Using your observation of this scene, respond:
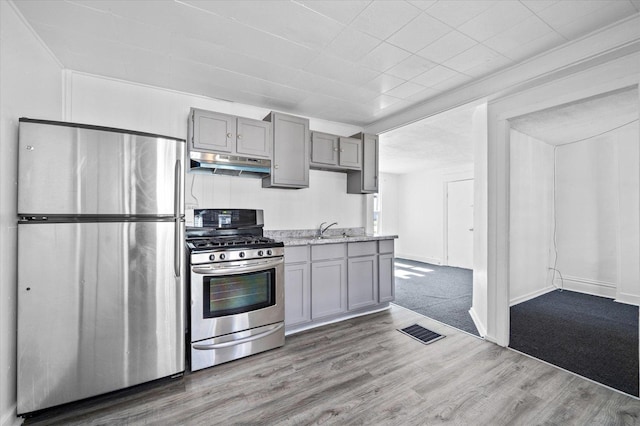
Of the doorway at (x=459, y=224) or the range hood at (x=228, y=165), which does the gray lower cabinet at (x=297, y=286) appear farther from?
the doorway at (x=459, y=224)

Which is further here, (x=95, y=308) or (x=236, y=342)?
(x=236, y=342)

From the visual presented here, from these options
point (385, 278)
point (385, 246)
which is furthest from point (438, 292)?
point (385, 246)

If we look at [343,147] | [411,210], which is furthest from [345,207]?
[411,210]

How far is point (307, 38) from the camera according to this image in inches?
84.7

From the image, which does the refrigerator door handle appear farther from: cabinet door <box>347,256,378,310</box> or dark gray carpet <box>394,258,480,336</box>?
dark gray carpet <box>394,258,480,336</box>

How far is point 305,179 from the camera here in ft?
11.2

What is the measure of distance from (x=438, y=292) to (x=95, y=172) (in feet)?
15.8

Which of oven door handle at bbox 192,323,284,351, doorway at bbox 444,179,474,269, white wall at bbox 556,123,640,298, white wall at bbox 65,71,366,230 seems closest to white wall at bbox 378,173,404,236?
doorway at bbox 444,179,474,269

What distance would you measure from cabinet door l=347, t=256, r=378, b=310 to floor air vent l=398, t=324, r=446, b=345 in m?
0.59

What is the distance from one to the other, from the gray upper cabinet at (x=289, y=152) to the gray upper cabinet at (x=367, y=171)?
0.93m

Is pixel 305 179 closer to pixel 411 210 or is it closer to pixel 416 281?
pixel 416 281

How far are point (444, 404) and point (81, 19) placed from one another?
12.3ft

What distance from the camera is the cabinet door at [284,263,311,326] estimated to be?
2994 mm

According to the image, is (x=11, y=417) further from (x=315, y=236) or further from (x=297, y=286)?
(x=315, y=236)
